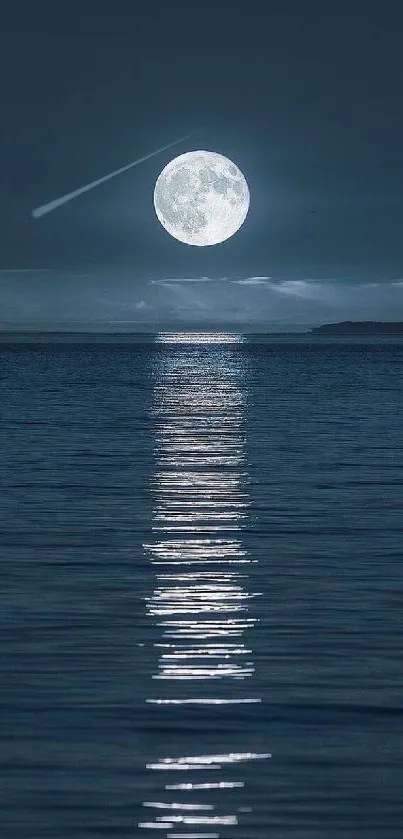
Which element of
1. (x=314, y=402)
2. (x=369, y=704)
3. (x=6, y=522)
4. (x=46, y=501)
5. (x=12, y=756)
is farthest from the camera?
(x=314, y=402)

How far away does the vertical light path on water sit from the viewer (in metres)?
11.7

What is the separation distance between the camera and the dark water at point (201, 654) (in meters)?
11.7

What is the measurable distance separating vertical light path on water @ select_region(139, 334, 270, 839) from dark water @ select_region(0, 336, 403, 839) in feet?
0.10

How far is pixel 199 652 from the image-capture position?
1694 cm

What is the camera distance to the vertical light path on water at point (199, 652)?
1167 cm

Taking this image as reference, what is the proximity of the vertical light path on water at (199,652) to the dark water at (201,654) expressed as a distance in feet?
0.10

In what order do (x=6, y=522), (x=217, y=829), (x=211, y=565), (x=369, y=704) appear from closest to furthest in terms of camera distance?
(x=217, y=829)
(x=369, y=704)
(x=211, y=565)
(x=6, y=522)

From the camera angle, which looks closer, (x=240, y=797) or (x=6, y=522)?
(x=240, y=797)

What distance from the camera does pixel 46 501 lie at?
3262 cm

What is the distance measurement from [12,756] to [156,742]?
1.23 metres

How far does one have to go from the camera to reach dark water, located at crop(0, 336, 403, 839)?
11.7 m

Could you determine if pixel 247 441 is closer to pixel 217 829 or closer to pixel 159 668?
pixel 159 668

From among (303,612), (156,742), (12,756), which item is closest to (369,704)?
(156,742)

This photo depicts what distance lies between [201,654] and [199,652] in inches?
3.2
